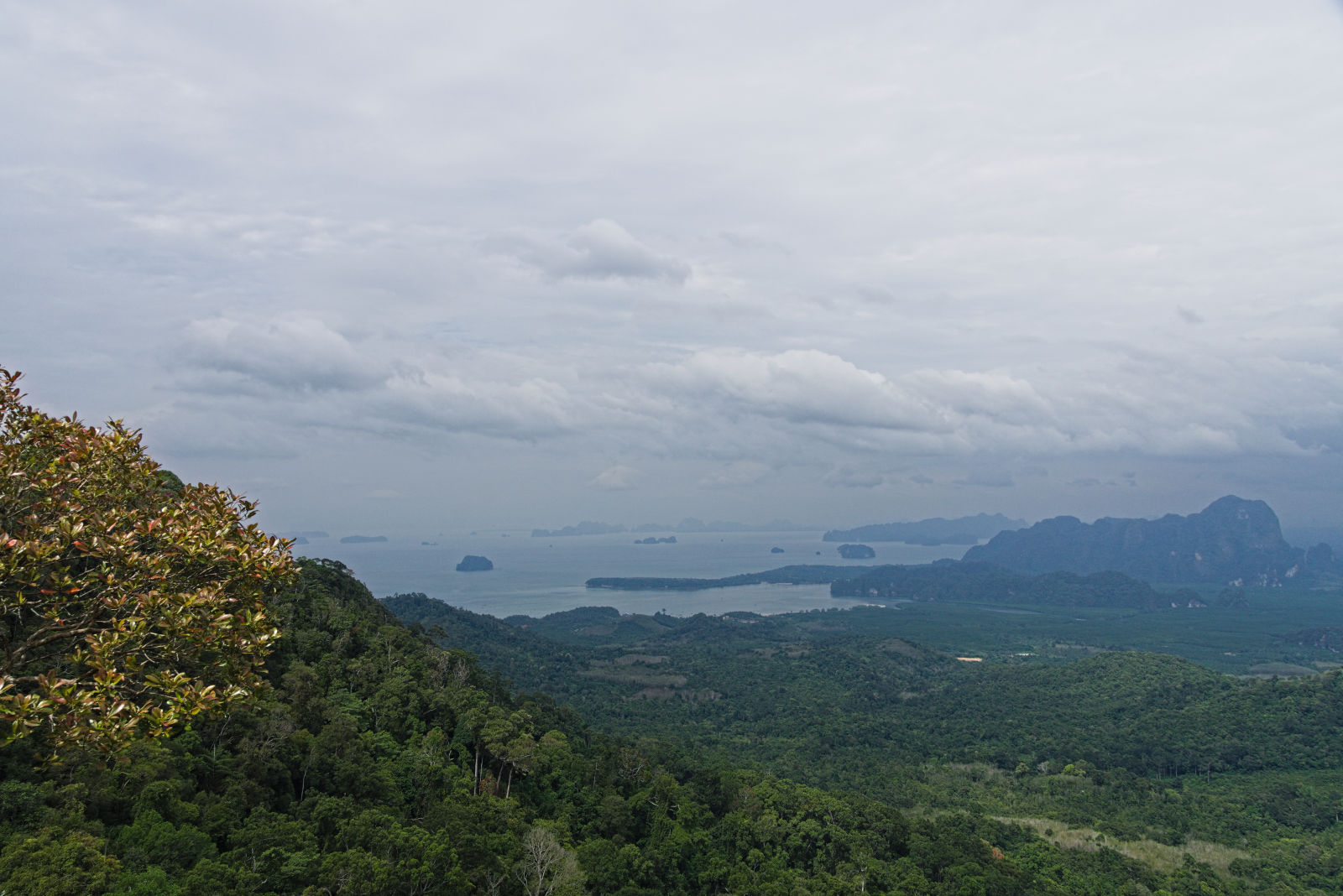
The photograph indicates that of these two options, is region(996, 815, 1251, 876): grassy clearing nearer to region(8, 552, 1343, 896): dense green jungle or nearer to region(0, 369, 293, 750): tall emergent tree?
region(8, 552, 1343, 896): dense green jungle

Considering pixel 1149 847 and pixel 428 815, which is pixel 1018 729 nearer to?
pixel 1149 847

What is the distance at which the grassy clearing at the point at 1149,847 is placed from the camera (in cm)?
3771

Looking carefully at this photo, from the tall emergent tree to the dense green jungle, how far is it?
3.13ft

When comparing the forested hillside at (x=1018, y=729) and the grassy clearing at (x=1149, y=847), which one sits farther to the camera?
the forested hillside at (x=1018, y=729)

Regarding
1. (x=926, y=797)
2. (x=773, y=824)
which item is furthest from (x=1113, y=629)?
(x=773, y=824)

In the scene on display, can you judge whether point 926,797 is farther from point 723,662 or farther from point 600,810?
point 723,662

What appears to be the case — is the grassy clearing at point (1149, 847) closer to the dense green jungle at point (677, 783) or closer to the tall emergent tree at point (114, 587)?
the dense green jungle at point (677, 783)

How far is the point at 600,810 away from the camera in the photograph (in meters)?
29.9

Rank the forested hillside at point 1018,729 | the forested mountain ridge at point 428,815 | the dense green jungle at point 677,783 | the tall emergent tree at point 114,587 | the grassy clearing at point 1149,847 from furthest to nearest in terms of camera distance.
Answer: the forested hillside at point 1018,729 → the grassy clearing at point 1149,847 → the dense green jungle at point 677,783 → the forested mountain ridge at point 428,815 → the tall emergent tree at point 114,587

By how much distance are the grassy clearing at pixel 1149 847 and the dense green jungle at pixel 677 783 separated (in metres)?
0.20

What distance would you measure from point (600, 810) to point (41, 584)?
90.0 ft

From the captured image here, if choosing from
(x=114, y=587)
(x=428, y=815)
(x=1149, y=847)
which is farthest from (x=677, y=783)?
(x=114, y=587)

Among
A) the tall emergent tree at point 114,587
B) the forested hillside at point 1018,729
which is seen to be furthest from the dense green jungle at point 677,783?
the tall emergent tree at point 114,587


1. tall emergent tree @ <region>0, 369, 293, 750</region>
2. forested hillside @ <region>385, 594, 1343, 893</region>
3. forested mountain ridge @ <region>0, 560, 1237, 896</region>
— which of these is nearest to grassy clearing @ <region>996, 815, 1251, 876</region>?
forested hillside @ <region>385, 594, 1343, 893</region>
